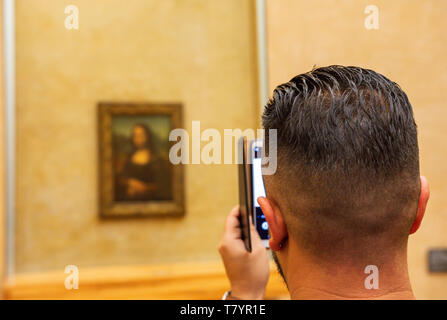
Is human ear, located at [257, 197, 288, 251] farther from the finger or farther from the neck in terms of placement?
the finger

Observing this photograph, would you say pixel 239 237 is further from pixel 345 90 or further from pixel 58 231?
pixel 58 231

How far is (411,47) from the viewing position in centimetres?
246

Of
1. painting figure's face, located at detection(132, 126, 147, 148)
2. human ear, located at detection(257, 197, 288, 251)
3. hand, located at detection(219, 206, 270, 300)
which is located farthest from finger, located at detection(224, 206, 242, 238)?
painting figure's face, located at detection(132, 126, 147, 148)

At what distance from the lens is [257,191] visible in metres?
1.49

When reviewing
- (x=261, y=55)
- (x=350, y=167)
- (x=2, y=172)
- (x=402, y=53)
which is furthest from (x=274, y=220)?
(x=2, y=172)

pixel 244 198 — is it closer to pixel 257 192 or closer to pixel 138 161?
pixel 257 192

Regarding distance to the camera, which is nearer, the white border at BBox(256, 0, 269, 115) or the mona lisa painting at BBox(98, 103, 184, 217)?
the white border at BBox(256, 0, 269, 115)

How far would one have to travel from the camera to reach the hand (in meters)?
1.36

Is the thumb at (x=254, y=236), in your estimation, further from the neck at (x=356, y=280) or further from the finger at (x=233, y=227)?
the neck at (x=356, y=280)

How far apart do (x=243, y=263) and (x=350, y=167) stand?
2.50 ft

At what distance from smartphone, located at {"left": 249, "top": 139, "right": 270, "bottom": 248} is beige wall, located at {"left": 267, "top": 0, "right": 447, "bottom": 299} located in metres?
1.05

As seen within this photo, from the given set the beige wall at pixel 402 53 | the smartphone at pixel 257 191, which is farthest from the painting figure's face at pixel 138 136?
the smartphone at pixel 257 191
